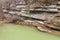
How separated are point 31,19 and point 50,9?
1.20 m

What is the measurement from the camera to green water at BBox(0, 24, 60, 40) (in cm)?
545

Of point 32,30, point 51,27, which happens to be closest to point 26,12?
point 32,30

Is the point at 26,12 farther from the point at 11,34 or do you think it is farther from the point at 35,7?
the point at 11,34

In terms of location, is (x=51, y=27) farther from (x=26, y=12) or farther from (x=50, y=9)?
(x=26, y=12)

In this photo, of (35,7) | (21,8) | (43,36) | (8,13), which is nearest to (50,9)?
(35,7)

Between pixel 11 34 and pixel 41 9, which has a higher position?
pixel 41 9

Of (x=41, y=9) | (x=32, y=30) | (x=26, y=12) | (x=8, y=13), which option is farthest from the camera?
(x=8, y=13)

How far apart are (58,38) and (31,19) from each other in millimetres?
2256

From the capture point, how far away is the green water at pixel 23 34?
5.45 m

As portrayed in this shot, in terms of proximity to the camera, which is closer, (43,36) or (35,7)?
(43,36)

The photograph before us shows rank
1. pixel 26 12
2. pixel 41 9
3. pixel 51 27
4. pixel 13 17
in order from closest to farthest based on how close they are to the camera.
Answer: pixel 51 27 → pixel 41 9 → pixel 26 12 → pixel 13 17

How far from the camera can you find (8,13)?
861cm

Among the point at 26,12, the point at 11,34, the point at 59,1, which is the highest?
the point at 59,1

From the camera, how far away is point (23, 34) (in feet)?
19.5
